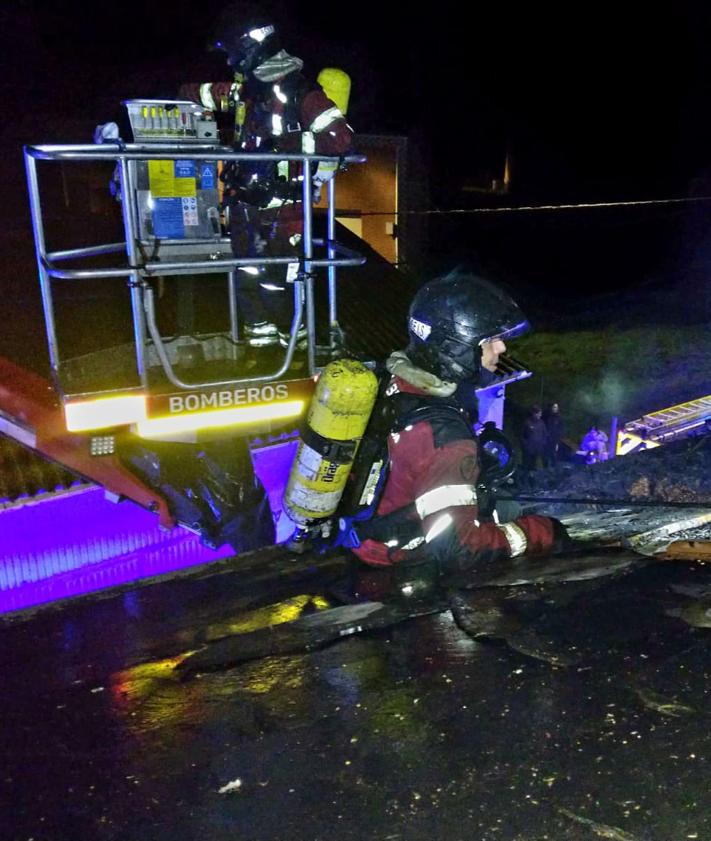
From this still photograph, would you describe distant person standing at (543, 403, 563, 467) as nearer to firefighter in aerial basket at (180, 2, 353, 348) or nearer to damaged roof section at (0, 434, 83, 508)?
firefighter in aerial basket at (180, 2, 353, 348)

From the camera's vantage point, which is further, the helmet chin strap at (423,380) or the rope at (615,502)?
the rope at (615,502)

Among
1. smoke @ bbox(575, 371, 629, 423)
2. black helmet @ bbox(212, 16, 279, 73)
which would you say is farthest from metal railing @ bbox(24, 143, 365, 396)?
smoke @ bbox(575, 371, 629, 423)

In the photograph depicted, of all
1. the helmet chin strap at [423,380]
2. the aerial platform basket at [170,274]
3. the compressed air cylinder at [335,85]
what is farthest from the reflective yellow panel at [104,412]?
the compressed air cylinder at [335,85]

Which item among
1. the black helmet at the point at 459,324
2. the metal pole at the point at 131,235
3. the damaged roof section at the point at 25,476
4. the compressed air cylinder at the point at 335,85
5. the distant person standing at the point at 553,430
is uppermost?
the compressed air cylinder at the point at 335,85

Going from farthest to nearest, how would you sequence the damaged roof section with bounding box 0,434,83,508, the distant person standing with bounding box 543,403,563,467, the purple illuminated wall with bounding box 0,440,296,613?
the distant person standing with bounding box 543,403,563,467 < the purple illuminated wall with bounding box 0,440,296,613 < the damaged roof section with bounding box 0,434,83,508

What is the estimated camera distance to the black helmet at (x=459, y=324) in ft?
11.6

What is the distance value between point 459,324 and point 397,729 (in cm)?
185

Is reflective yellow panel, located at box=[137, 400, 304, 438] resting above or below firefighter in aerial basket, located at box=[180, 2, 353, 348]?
below

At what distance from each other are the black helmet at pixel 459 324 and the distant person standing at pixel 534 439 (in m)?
8.58

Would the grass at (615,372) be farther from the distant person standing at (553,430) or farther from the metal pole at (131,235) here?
the metal pole at (131,235)

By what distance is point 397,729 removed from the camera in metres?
2.36

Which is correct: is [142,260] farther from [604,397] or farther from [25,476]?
[604,397]

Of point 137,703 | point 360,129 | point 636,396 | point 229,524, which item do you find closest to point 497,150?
point 360,129

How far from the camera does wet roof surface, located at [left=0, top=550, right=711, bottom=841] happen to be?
6.65ft
